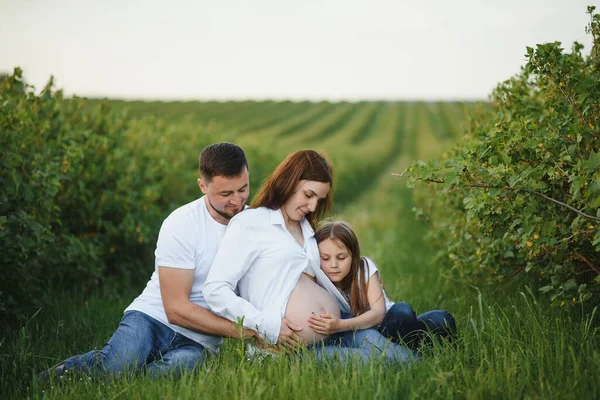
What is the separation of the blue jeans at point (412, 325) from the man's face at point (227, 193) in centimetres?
127

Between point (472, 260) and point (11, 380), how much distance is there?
3794 mm

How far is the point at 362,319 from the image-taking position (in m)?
4.11

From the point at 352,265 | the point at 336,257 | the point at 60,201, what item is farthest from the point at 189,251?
the point at 60,201

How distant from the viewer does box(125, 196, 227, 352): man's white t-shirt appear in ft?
13.7

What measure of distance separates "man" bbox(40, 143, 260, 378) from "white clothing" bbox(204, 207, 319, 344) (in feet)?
0.45

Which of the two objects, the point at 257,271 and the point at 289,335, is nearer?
the point at 289,335

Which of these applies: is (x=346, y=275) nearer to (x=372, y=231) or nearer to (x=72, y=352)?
(x=72, y=352)

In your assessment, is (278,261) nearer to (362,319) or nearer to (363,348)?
(362,319)

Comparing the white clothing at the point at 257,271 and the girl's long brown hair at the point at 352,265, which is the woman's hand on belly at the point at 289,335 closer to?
the white clothing at the point at 257,271

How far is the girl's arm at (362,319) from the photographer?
3914 mm

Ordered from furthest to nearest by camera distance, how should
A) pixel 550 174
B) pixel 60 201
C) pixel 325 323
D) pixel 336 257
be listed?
pixel 60 201, pixel 336 257, pixel 325 323, pixel 550 174

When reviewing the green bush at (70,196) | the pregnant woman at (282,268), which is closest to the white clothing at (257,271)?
the pregnant woman at (282,268)

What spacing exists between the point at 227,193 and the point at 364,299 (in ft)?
3.91

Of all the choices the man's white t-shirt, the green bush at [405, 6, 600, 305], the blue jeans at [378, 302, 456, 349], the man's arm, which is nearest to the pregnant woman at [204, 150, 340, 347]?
the man's arm
